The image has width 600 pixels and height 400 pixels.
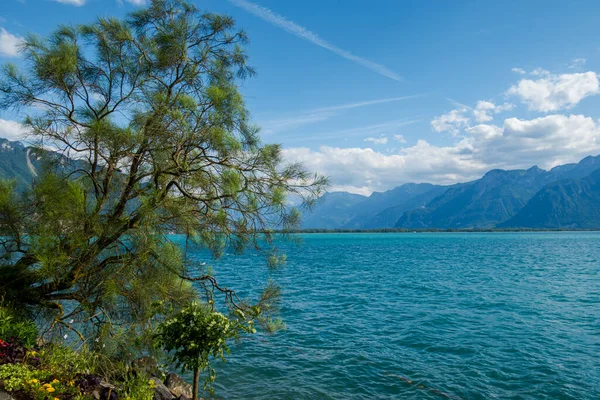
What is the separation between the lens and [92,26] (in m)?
7.35

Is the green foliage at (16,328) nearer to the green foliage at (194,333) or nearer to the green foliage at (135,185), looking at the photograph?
the green foliage at (135,185)

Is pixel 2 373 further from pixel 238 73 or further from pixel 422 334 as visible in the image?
pixel 422 334

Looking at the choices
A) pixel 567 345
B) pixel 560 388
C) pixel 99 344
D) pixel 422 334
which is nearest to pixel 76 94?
pixel 99 344

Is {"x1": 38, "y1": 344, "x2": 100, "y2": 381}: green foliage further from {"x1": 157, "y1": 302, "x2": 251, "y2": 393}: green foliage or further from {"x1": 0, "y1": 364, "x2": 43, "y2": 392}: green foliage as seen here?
{"x1": 157, "y1": 302, "x2": 251, "y2": 393}: green foliage

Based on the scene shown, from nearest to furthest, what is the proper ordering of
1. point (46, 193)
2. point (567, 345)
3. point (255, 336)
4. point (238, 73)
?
point (46, 193) < point (238, 73) < point (567, 345) < point (255, 336)

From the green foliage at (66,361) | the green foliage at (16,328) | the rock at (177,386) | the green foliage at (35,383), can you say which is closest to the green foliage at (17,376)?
the green foliage at (35,383)

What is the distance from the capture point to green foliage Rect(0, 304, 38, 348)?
6.90 m

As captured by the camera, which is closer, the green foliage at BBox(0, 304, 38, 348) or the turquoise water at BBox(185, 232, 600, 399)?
the green foliage at BBox(0, 304, 38, 348)

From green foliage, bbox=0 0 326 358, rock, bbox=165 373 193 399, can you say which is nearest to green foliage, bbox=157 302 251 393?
green foliage, bbox=0 0 326 358

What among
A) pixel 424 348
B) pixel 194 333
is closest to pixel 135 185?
pixel 194 333

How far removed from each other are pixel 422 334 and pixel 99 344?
46.1 feet

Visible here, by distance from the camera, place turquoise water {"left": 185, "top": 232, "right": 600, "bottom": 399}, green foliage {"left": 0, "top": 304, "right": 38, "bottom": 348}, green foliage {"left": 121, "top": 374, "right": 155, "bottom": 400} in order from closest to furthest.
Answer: green foliage {"left": 121, "top": 374, "right": 155, "bottom": 400} → green foliage {"left": 0, "top": 304, "right": 38, "bottom": 348} → turquoise water {"left": 185, "top": 232, "right": 600, "bottom": 399}

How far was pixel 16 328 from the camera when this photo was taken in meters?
7.07

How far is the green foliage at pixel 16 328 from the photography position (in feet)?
22.6
